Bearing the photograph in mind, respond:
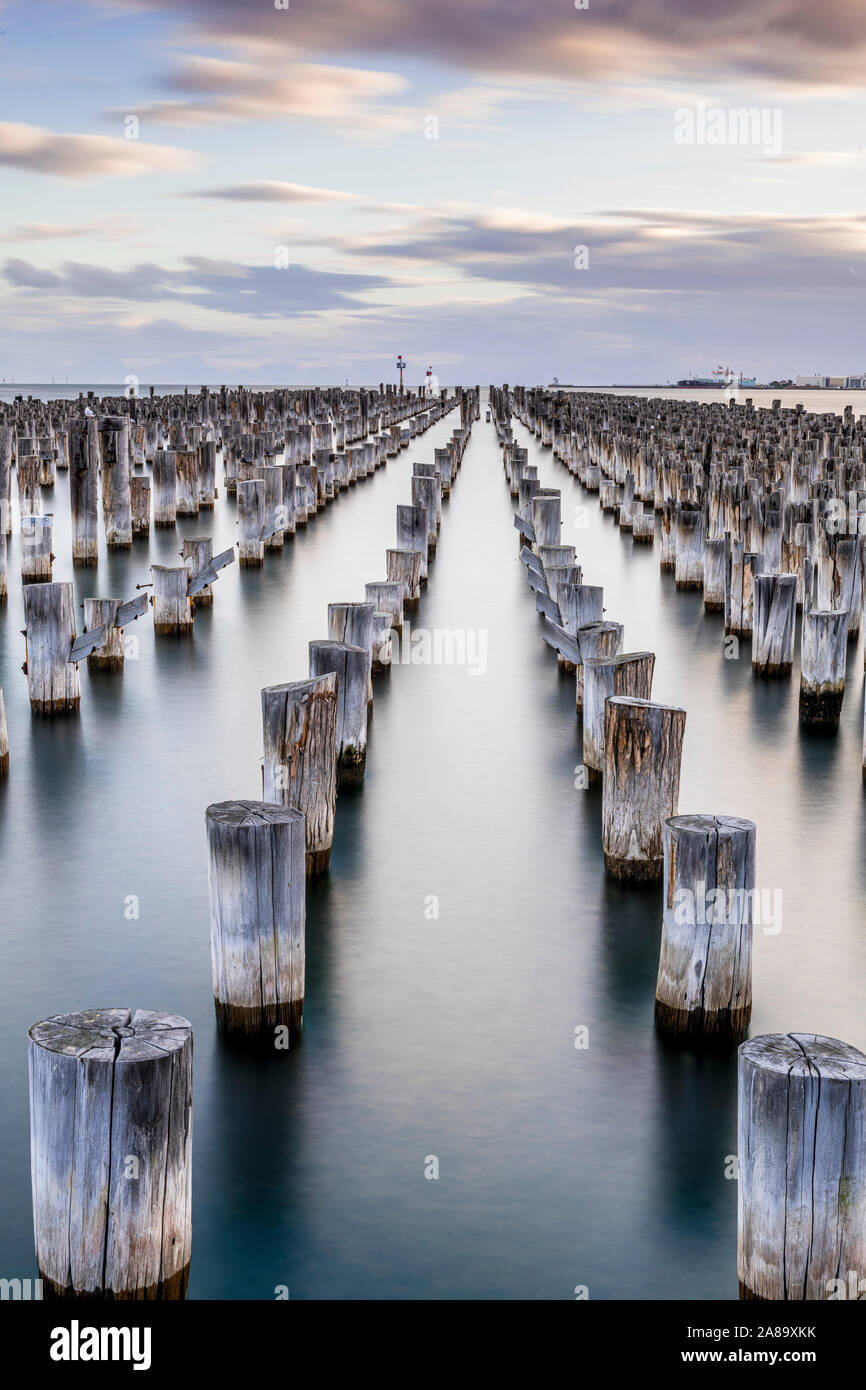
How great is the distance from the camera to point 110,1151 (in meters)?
3.93

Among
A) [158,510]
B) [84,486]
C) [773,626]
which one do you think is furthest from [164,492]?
[773,626]

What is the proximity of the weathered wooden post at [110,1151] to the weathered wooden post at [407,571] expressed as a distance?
35.3ft

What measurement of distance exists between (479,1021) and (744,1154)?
6.89ft

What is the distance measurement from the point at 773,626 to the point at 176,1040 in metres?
9.42

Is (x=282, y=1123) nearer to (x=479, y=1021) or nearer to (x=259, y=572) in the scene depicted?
(x=479, y=1021)

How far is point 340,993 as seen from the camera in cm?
641

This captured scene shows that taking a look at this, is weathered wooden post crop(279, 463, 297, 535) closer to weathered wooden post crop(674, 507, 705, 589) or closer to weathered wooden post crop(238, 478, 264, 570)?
weathered wooden post crop(238, 478, 264, 570)

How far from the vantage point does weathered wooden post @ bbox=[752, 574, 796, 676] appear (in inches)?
478

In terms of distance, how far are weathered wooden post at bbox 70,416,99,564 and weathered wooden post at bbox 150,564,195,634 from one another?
2.35 metres

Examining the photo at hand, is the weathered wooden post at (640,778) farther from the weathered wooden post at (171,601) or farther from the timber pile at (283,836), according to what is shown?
the weathered wooden post at (171,601)

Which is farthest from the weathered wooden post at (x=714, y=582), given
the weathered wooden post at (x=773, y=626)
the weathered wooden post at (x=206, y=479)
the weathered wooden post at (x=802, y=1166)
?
the weathered wooden post at (x=206, y=479)

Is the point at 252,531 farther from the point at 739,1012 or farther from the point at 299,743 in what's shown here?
the point at 739,1012

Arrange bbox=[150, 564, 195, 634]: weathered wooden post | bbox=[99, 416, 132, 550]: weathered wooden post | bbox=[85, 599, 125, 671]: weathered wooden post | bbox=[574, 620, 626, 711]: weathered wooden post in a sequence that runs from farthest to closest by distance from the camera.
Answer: bbox=[99, 416, 132, 550]: weathered wooden post < bbox=[150, 564, 195, 634]: weathered wooden post < bbox=[85, 599, 125, 671]: weathered wooden post < bbox=[574, 620, 626, 711]: weathered wooden post

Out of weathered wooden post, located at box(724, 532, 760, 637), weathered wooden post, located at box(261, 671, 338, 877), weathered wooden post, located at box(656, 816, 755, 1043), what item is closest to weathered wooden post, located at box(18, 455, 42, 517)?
weathered wooden post, located at box(724, 532, 760, 637)
